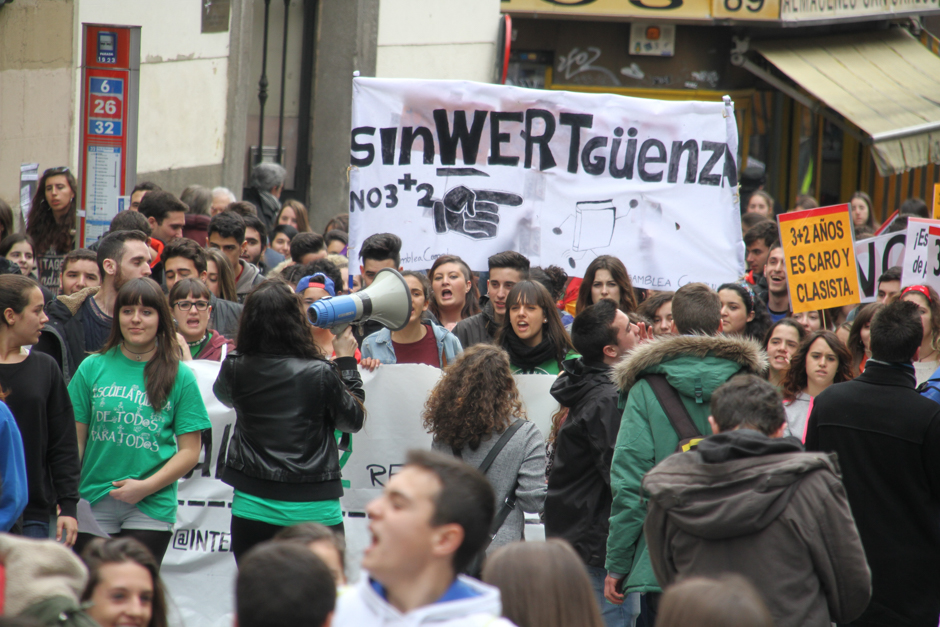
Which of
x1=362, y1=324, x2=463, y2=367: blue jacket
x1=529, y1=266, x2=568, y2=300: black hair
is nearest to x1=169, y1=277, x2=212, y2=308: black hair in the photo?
x1=362, y1=324, x2=463, y2=367: blue jacket

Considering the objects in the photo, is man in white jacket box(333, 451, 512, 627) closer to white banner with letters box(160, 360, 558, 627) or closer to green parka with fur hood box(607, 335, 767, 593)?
green parka with fur hood box(607, 335, 767, 593)

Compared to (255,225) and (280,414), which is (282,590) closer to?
(280,414)

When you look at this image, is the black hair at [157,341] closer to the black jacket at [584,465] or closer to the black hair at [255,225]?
the black jacket at [584,465]

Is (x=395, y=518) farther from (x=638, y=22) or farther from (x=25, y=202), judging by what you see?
(x=638, y=22)

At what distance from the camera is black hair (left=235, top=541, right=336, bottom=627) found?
241cm

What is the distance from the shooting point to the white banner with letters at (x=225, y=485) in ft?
18.9

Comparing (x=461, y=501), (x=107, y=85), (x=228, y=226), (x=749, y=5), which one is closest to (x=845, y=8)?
(x=749, y=5)

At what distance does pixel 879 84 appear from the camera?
17.2 metres

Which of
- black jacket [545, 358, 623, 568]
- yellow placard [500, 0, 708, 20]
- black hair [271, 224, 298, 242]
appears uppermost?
yellow placard [500, 0, 708, 20]

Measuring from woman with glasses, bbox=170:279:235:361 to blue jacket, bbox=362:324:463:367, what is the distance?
77cm

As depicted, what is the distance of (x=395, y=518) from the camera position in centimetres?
254

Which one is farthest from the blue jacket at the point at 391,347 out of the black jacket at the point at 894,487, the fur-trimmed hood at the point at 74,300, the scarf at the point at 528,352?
the black jacket at the point at 894,487

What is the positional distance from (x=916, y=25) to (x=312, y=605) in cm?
1971

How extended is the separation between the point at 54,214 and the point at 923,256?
19.2ft
